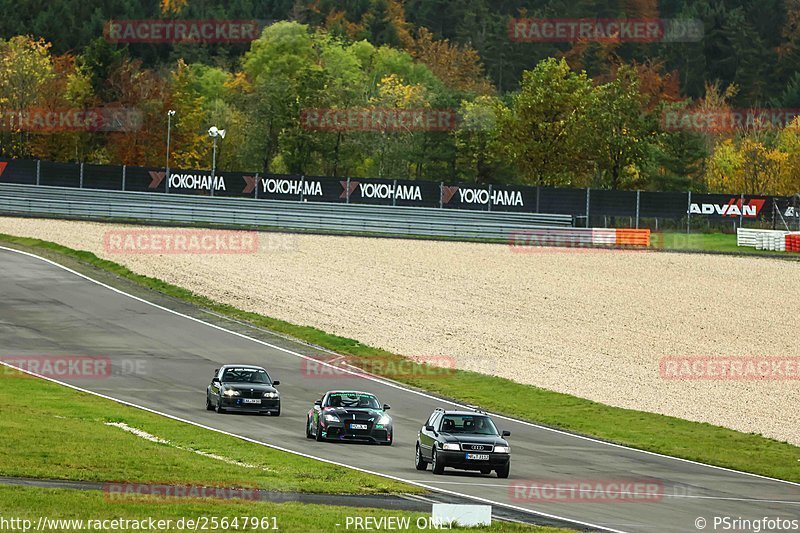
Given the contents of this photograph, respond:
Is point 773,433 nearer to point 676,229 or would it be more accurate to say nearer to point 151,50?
point 676,229

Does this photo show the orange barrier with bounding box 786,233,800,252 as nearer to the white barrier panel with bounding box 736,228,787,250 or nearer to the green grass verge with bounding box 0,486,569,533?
the white barrier panel with bounding box 736,228,787,250

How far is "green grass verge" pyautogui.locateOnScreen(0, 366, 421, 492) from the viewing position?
19344mm

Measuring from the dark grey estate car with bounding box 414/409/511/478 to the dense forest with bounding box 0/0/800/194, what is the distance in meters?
81.4

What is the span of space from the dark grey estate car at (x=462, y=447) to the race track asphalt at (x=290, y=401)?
0.31 m

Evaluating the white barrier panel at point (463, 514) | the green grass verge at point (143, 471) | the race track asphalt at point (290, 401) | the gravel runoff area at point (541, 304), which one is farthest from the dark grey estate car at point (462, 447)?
the gravel runoff area at point (541, 304)

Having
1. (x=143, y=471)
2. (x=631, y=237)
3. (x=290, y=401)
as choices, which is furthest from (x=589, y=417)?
(x=631, y=237)

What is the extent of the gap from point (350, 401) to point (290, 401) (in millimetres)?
6124

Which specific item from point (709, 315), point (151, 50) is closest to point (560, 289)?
point (709, 315)

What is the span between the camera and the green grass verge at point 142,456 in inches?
762

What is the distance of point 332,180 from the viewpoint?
255 feet

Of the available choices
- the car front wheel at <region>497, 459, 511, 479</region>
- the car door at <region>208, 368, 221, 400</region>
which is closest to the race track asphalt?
the car front wheel at <region>497, 459, 511, 479</region>

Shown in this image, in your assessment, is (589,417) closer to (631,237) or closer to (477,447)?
(477,447)

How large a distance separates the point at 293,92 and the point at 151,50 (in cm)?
6492

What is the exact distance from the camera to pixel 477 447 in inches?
905
